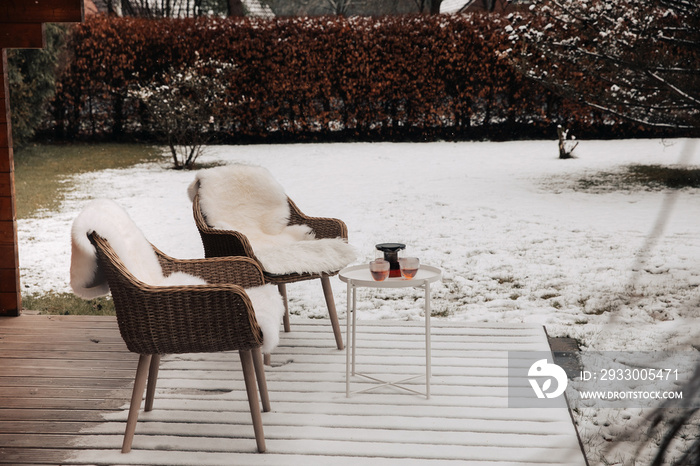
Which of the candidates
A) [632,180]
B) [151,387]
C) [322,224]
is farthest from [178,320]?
[632,180]

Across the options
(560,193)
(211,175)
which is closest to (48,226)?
(211,175)

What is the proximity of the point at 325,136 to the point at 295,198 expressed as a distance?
384 cm

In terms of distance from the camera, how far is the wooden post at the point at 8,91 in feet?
10.4

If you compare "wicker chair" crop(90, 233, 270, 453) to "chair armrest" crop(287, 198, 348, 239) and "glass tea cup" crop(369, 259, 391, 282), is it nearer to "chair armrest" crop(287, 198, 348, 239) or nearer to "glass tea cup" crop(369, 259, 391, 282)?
"glass tea cup" crop(369, 259, 391, 282)

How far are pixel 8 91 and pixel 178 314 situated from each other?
1747mm

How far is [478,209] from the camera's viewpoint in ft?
21.6

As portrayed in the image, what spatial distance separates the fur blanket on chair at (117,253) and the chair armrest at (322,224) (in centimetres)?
98

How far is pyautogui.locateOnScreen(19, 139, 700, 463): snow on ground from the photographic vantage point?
3.97 metres

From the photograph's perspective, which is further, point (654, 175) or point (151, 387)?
point (654, 175)

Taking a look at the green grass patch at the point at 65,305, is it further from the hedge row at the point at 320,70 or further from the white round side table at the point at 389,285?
the hedge row at the point at 320,70

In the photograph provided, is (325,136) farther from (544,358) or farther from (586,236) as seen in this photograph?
(544,358)

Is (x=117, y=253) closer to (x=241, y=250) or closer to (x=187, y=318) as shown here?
(x=187, y=318)

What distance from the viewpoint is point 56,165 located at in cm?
891

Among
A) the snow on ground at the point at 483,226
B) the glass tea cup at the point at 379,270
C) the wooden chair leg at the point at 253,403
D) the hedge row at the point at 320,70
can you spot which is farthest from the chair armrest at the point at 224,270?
the hedge row at the point at 320,70
